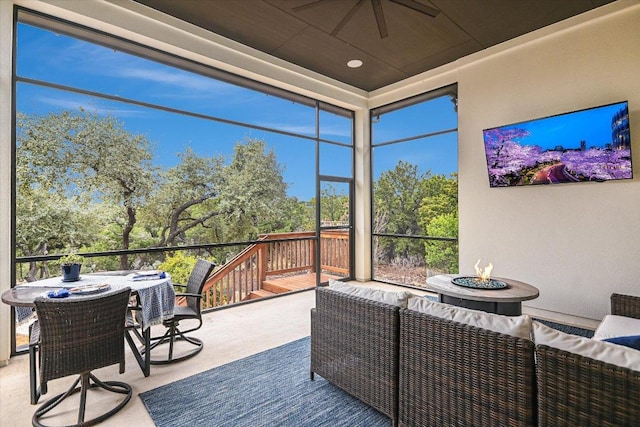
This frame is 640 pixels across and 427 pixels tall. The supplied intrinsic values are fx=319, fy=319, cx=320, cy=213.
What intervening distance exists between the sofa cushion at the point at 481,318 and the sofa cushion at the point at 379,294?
57mm

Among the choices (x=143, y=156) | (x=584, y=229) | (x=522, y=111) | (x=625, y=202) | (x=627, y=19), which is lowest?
(x=584, y=229)

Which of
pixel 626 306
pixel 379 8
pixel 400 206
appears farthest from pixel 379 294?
pixel 400 206

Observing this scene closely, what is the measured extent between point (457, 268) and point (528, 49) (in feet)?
10.2

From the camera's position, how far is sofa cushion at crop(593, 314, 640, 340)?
215 cm

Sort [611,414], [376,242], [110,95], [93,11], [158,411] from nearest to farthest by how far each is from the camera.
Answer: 1. [611,414]
2. [158,411]
3. [93,11]
4. [110,95]
5. [376,242]

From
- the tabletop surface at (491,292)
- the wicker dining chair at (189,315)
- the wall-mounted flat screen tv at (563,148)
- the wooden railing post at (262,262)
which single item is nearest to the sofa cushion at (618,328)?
the tabletop surface at (491,292)

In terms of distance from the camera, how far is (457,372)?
5.34 feet

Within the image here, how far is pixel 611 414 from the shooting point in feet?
3.96

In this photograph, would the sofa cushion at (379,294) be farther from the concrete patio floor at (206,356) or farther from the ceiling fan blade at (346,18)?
the ceiling fan blade at (346,18)

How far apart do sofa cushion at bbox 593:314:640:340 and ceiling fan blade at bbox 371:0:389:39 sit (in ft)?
11.1

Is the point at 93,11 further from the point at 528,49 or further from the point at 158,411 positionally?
the point at 528,49

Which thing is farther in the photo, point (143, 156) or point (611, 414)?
point (143, 156)

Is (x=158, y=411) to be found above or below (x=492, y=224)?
below

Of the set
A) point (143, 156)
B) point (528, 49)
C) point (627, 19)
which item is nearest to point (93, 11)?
point (143, 156)
